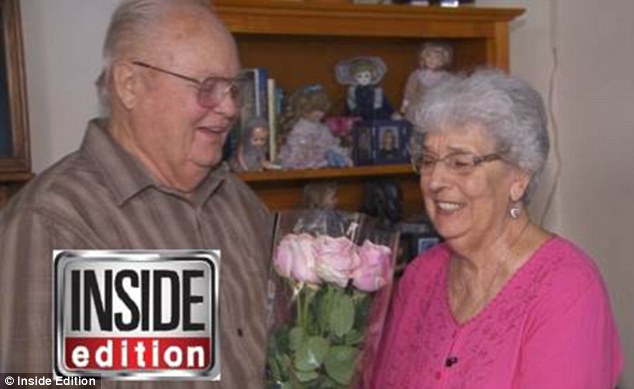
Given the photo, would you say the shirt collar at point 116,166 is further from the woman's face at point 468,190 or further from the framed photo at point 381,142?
the framed photo at point 381,142

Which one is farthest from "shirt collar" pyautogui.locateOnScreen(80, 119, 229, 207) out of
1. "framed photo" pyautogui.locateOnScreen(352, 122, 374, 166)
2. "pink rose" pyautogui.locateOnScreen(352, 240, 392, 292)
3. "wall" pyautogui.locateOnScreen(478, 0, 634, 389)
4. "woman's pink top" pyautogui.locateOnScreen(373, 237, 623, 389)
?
"wall" pyautogui.locateOnScreen(478, 0, 634, 389)

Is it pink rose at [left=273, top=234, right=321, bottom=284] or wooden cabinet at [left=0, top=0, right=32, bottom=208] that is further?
wooden cabinet at [left=0, top=0, right=32, bottom=208]

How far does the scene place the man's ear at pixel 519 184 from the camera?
145 centimetres

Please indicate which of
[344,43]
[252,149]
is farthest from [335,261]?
[344,43]

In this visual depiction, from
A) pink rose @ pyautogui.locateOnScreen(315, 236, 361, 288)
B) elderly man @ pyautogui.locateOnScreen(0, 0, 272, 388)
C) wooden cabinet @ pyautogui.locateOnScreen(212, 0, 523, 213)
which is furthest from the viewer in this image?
wooden cabinet @ pyautogui.locateOnScreen(212, 0, 523, 213)

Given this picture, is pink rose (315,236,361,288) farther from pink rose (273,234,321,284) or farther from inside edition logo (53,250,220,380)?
inside edition logo (53,250,220,380)

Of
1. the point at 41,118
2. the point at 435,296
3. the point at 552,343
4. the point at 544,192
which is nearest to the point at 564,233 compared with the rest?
the point at 544,192

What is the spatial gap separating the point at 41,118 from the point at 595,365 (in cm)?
133

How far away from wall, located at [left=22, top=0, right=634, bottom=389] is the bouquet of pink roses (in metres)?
1.08

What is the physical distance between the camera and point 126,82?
129 cm

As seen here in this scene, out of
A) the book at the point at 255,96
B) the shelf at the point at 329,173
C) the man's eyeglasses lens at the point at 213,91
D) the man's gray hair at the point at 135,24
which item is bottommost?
the shelf at the point at 329,173

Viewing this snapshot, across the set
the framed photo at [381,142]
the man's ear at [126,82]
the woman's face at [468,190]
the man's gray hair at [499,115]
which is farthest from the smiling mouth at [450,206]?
the framed photo at [381,142]

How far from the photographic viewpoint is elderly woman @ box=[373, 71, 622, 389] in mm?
1316

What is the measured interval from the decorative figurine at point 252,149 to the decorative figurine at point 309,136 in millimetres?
75
